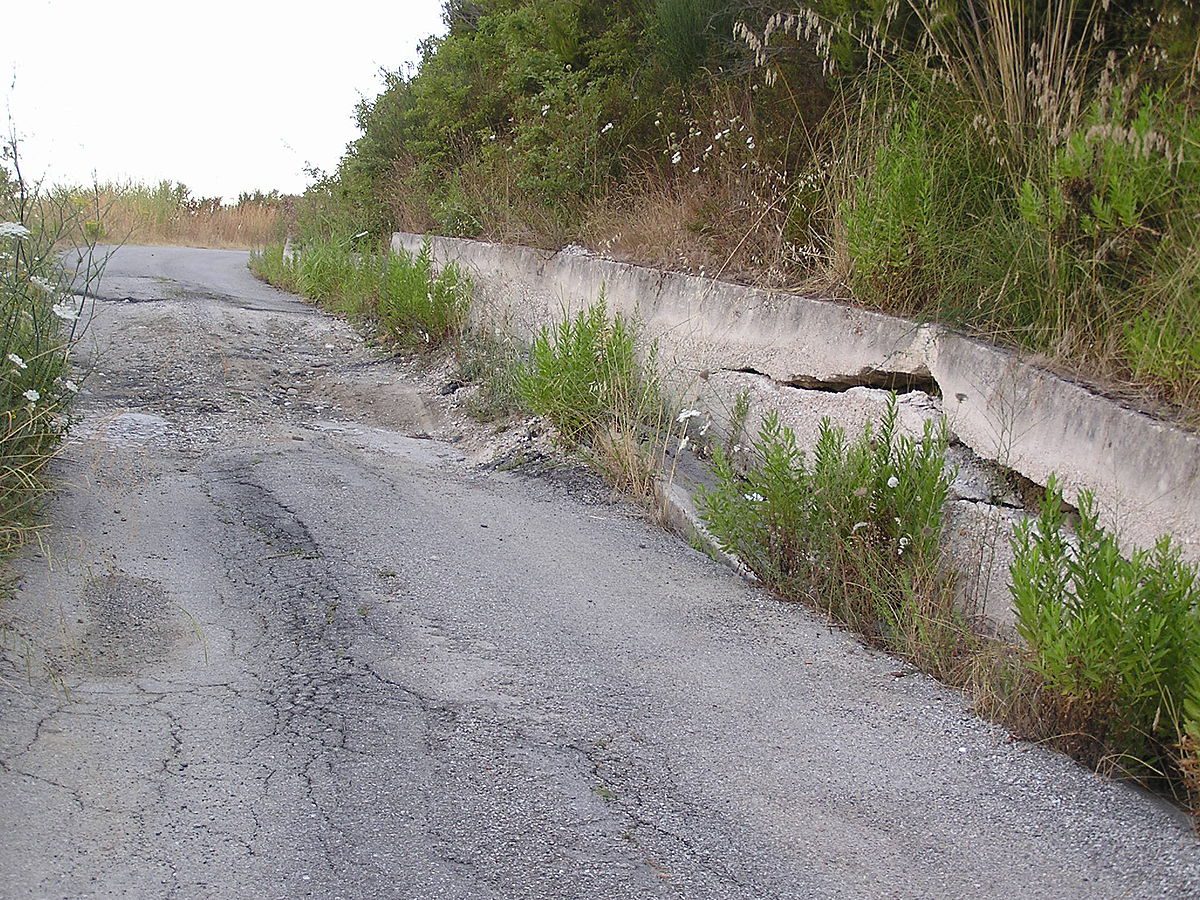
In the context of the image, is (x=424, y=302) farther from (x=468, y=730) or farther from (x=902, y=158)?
(x=468, y=730)

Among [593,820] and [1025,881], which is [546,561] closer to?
[593,820]

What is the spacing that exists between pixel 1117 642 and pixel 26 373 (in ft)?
14.2

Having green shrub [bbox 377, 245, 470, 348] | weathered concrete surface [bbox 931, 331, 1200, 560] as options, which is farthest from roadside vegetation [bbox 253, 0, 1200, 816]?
green shrub [bbox 377, 245, 470, 348]

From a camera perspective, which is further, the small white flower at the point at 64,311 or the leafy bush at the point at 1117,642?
the small white flower at the point at 64,311

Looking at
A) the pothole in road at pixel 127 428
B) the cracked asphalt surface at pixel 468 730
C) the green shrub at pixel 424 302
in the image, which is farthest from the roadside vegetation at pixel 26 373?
the green shrub at pixel 424 302

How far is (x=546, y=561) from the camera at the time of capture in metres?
4.62

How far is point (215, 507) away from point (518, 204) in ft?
14.2

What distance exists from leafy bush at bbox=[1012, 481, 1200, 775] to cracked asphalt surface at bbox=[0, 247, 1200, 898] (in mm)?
176

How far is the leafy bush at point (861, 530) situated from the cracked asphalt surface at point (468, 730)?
158 millimetres

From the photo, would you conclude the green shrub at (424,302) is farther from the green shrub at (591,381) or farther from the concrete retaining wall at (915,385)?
the green shrub at (591,381)

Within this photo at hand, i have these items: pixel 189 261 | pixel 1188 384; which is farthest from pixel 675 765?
pixel 189 261

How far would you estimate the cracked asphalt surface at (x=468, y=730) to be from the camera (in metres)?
2.55

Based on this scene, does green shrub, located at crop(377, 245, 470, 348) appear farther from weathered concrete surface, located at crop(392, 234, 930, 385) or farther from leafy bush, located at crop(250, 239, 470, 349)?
weathered concrete surface, located at crop(392, 234, 930, 385)

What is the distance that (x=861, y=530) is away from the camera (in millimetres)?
4039
